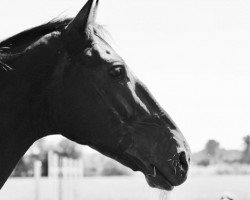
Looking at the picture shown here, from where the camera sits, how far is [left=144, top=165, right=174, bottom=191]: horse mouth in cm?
285

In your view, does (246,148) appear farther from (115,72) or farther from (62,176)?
(115,72)

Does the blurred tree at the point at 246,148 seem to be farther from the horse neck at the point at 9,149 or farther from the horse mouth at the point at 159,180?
the horse neck at the point at 9,149

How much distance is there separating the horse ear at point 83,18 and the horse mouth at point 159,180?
2.62 feet

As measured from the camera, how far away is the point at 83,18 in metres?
2.89

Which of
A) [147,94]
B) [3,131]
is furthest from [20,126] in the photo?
[147,94]

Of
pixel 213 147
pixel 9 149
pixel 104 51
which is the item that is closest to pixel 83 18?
pixel 104 51

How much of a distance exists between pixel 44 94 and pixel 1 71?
24 cm

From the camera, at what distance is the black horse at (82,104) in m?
2.82

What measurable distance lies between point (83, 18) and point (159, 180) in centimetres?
90

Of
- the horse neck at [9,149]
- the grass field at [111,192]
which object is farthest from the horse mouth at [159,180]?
the grass field at [111,192]

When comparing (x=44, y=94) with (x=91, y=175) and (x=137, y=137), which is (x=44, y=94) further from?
(x=91, y=175)

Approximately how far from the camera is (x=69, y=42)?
2936 millimetres

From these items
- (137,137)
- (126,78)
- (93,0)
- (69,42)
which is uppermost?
(93,0)

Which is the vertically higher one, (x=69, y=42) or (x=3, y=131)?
(x=69, y=42)
